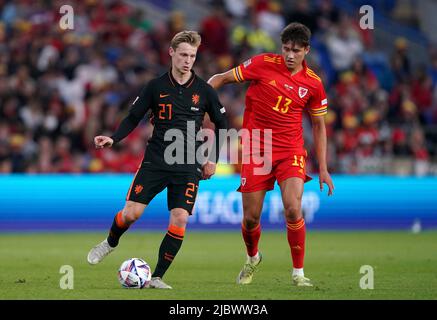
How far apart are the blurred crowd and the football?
1002 cm

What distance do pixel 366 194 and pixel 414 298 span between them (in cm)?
1037

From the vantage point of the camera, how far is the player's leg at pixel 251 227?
10547mm

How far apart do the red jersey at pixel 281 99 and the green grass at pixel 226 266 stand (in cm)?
154

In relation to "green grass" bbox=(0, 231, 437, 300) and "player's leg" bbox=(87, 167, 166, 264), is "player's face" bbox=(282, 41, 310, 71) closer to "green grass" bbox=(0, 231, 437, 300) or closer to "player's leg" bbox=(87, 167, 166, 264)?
"player's leg" bbox=(87, 167, 166, 264)

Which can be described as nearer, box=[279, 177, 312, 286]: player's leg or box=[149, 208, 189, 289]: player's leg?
box=[149, 208, 189, 289]: player's leg

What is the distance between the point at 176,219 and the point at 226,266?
300cm

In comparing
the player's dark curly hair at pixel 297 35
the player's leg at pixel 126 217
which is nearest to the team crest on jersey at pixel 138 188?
the player's leg at pixel 126 217

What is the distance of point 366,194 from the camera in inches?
762

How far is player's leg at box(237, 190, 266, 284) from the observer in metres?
10.5

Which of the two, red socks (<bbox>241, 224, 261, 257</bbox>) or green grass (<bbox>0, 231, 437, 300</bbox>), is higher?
red socks (<bbox>241, 224, 261, 257</bbox>)

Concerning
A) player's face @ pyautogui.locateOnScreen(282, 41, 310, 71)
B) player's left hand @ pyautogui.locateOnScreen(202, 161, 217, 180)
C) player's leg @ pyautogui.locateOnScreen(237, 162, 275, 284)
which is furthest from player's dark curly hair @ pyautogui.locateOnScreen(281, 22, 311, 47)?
player's left hand @ pyautogui.locateOnScreen(202, 161, 217, 180)

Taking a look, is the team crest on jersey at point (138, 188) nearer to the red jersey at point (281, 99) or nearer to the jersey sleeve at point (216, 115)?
the jersey sleeve at point (216, 115)

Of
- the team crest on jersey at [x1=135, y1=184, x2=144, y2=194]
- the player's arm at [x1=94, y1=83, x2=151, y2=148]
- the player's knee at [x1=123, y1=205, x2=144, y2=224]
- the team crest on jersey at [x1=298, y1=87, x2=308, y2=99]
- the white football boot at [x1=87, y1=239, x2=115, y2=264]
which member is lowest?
the white football boot at [x1=87, y1=239, x2=115, y2=264]
